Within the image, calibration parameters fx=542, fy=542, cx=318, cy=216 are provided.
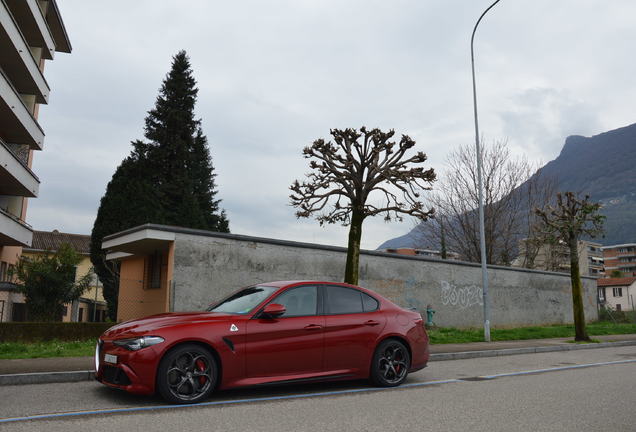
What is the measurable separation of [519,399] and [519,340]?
39.4ft

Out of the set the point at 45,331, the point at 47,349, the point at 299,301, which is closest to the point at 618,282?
the point at 45,331

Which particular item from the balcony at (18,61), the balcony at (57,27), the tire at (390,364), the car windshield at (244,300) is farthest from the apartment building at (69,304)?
the balcony at (57,27)

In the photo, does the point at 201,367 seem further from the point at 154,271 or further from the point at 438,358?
the point at 154,271

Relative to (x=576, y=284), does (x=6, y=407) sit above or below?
below

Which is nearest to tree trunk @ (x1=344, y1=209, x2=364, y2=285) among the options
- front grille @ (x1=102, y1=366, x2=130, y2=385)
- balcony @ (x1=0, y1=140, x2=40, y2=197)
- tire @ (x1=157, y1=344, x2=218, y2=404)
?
tire @ (x1=157, y1=344, x2=218, y2=404)

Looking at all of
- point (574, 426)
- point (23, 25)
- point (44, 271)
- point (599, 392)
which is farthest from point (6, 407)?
point (23, 25)

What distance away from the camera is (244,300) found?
744 cm

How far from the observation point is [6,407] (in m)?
6.06

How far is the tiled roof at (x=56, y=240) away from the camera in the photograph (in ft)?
175

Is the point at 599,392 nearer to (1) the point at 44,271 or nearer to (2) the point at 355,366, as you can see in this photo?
(2) the point at 355,366

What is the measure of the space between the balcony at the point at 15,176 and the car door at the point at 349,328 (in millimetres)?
20782

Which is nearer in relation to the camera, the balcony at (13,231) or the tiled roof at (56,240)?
the balcony at (13,231)

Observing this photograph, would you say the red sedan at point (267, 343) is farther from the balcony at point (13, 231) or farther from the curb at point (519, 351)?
the balcony at point (13, 231)

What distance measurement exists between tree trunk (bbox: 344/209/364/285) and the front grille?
10.5 meters
